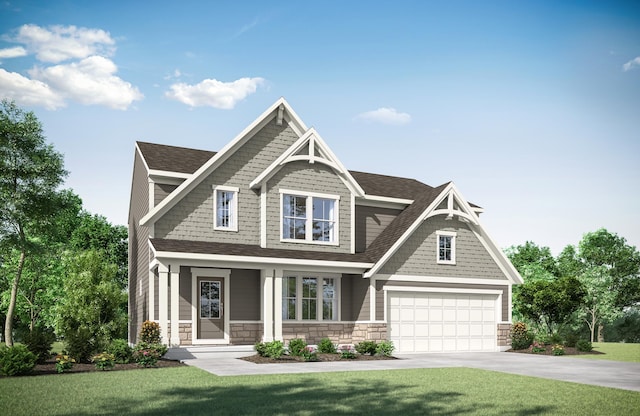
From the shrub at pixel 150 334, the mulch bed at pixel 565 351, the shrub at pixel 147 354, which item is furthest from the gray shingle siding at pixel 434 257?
the shrub at pixel 147 354

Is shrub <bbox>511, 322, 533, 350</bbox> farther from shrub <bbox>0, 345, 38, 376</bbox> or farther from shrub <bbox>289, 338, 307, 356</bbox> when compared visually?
shrub <bbox>0, 345, 38, 376</bbox>

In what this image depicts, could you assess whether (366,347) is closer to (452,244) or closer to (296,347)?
(296,347)

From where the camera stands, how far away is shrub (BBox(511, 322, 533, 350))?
91.6 feet

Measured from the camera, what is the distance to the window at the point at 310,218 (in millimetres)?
25781

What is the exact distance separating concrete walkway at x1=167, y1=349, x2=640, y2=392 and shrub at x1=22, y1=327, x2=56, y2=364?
3837 millimetres

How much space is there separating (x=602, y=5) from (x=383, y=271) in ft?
46.1

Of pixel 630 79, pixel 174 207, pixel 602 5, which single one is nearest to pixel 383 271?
pixel 174 207

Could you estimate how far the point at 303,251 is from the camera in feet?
83.9

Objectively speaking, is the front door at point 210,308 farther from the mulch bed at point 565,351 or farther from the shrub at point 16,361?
the mulch bed at point 565,351

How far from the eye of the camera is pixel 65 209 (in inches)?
1427

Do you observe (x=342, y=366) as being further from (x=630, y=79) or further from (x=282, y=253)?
(x=630, y=79)

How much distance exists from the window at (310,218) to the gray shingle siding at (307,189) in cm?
25

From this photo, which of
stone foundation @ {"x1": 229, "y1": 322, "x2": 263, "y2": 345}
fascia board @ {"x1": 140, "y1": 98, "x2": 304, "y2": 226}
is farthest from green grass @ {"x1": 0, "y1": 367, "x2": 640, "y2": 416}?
fascia board @ {"x1": 140, "y1": 98, "x2": 304, "y2": 226}

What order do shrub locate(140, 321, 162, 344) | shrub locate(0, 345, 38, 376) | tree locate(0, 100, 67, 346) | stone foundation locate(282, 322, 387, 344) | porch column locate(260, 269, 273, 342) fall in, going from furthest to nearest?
tree locate(0, 100, 67, 346) → stone foundation locate(282, 322, 387, 344) → porch column locate(260, 269, 273, 342) → shrub locate(140, 321, 162, 344) → shrub locate(0, 345, 38, 376)
